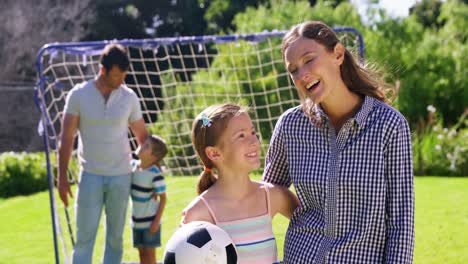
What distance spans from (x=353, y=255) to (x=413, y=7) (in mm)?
23145

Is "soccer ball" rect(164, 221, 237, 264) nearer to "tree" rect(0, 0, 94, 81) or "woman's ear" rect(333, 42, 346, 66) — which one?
"woman's ear" rect(333, 42, 346, 66)

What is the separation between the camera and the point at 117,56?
5.35 meters

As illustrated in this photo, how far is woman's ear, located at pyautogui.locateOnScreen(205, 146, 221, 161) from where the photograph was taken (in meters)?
2.95

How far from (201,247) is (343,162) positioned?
1.73 feet

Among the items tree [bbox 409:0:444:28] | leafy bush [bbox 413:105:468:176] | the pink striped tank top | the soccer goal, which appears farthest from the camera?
tree [bbox 409:0:444:28]

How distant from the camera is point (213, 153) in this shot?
117 inches

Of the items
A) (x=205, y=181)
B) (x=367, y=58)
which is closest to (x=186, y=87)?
(x=367, y=58)

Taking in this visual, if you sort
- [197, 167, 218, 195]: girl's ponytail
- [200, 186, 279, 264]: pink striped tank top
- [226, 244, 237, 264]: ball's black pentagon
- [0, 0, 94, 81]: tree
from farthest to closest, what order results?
[0, 0, 94, 81]: tree
[197, 167, 218, 195]: girl's ponytail
[200, 186, 279, 264]: pink striped tank top
[226, 244, 237, 264]: ball's black pentagon

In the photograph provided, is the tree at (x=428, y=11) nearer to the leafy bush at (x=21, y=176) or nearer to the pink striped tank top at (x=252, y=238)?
the leafy bush at (x=21, y=176)

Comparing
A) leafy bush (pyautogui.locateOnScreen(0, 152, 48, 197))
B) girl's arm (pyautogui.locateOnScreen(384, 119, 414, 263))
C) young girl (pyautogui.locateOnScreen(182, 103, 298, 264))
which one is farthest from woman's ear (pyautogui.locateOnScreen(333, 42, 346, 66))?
leafy bush (pyautogui.locateOnScreen(0, 152, 48, 197))

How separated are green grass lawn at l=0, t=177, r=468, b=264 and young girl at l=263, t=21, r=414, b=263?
2.67 meters

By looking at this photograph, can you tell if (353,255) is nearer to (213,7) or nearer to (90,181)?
(90,181)

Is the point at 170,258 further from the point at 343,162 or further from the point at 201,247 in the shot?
the point at 343,162

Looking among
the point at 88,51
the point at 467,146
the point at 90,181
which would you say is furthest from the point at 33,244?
the point at 467,146
